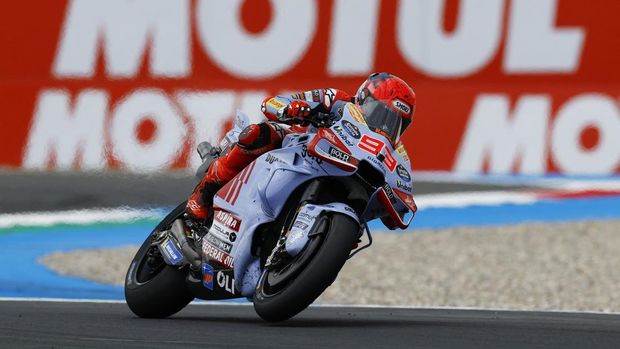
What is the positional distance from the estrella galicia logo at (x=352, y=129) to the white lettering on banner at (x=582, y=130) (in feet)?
24.2

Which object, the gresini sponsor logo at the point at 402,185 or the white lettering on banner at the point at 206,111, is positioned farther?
the white lettering on banner at the point at 206,111

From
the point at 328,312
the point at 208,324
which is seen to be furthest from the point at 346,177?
the point at 328,312

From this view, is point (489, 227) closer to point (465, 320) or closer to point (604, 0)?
point (604, 0)

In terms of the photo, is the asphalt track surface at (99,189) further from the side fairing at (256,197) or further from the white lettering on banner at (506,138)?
the side fairing at (256,197)

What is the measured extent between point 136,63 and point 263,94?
59.4 inches

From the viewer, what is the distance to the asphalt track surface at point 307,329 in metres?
6.00

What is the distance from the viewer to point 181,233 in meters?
7.56

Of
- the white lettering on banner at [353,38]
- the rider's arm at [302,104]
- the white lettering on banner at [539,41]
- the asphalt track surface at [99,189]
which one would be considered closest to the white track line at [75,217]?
the asphalt track surface at [99,189]

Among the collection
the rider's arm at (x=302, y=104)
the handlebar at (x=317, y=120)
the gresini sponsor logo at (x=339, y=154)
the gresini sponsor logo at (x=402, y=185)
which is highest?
the rider's arm at (x=302, y=104)

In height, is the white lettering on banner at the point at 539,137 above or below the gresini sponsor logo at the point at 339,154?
below

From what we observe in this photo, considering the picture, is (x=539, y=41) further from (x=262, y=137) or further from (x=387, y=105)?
(x=387, y=105)

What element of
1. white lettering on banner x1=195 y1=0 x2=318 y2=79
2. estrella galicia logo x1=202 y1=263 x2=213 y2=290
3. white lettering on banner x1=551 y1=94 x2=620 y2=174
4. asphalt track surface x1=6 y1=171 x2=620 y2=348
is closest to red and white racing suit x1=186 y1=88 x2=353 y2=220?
estrella galicia logo x1=202 y1=263 x2=213 y2=290

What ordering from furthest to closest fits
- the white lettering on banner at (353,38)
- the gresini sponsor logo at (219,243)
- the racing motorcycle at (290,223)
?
1. the white lettering on banner at (353,38)
2. the gresini sponsor logo at (219,243)
3. the racing motorcycle at (290,223)

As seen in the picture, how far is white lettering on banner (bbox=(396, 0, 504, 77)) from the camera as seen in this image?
14.5 metres
